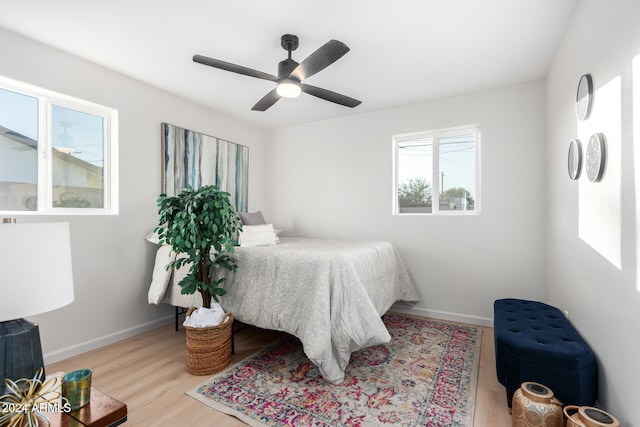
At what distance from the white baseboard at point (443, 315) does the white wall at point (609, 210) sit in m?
1.09

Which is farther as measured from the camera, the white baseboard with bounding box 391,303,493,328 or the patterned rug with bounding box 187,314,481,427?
the white baseboard with bounding box 391,303,493,328

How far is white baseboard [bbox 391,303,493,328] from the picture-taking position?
3.25m

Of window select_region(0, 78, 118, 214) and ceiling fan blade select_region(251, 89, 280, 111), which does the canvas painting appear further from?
ceiling fan blade select_region(251, 89, 280, 111)

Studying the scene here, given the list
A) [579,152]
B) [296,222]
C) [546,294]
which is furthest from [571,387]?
[296,222]

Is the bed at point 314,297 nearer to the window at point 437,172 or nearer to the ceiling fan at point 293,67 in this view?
the window at point 437,172

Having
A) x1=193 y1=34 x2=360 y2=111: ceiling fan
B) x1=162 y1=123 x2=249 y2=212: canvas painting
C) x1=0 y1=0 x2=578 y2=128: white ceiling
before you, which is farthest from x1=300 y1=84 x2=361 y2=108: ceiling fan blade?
x1=162 y1=123 x2=249 y2=212: canvas painting

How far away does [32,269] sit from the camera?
35.4 inches

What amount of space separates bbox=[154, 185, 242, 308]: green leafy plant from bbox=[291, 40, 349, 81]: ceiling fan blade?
1.07 meters

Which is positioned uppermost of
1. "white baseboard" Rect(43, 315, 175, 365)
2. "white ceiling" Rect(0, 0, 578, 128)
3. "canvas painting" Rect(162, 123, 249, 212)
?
"white ceiling" Rect(0, 0, 578, 128)

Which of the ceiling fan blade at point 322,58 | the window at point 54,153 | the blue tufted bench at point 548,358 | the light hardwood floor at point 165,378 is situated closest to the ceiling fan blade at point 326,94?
the ceiling fan blade at point 322,58

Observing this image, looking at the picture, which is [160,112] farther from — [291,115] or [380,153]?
[380,153]

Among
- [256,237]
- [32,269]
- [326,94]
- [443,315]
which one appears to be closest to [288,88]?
[326,94]

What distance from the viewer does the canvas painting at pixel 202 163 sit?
328 cm

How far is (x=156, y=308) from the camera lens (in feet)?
10.6
